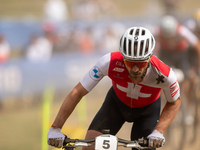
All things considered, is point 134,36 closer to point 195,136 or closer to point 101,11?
point 195,136

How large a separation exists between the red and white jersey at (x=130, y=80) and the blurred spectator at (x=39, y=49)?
792 centimetres

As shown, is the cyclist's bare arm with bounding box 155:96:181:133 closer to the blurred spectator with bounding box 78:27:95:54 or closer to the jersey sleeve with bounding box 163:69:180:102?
the jersey sleeve with bounding box 163:69:180:102

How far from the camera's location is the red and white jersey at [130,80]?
379 centimetres

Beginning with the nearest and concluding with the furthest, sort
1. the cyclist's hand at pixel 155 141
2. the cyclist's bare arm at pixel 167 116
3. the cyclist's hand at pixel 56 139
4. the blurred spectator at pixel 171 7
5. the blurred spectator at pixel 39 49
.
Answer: the cyclist's hand at pixel 155 141, the cyclist's hand at pixel 56 139, the cyclist's bare arm at pixel 167 116, the blurred spectator at pixel 39 49, the blurred spectator at pixel 171 7

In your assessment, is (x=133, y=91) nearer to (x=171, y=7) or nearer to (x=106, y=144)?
(x=106, y=144)

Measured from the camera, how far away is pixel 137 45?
3.57m

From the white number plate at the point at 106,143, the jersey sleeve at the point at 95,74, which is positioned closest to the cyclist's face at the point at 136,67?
the jersey sleeve at the point at 95,74

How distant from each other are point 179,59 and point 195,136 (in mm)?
2204

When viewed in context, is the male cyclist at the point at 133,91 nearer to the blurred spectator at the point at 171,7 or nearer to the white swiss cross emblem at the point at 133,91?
the white swiss cross emblem at the point at 133,91

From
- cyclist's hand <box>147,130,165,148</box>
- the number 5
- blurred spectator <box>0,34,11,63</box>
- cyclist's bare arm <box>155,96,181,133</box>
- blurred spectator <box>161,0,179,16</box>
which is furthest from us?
blurred spectator <box>161,0,179,16</box>

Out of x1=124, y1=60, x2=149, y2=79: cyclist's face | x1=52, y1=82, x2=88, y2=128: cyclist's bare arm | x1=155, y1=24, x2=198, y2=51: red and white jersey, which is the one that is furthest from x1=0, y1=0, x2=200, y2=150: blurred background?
x1=124, y1=60, x2=149, y2=79: cyclist's face

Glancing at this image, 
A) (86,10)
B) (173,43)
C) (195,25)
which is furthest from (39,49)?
(195,25)

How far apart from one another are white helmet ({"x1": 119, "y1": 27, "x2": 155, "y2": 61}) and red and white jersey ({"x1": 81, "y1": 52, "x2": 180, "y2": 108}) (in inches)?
11.1

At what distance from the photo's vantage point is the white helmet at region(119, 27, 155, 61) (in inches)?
139
